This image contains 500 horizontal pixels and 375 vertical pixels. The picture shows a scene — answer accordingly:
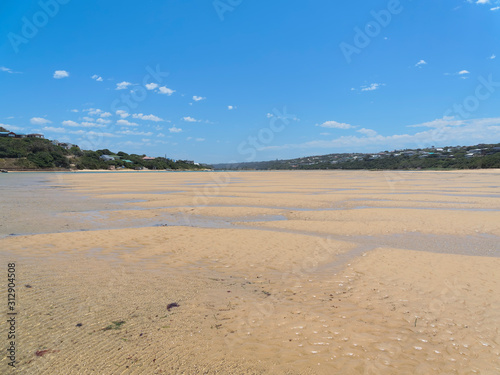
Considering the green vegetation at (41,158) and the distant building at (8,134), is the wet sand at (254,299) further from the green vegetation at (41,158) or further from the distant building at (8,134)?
the distant building at (8,134)

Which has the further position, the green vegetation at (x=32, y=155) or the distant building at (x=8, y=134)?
the distant building at (x=8, y=134)

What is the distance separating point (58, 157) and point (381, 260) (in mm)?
120076

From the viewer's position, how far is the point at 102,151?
5714 inches

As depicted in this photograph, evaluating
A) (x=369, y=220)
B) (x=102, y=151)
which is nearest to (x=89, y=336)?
(x=369, y=220)

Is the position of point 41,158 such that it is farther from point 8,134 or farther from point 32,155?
point 8,134

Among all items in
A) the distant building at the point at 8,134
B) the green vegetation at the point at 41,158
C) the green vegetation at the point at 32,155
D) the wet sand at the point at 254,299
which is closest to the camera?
the wet sand at the point at 254,299

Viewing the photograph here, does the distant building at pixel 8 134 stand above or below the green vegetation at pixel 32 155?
above

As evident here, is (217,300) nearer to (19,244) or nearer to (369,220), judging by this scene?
(19,244)

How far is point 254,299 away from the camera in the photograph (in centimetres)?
583

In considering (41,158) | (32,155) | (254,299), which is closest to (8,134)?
(32,155)

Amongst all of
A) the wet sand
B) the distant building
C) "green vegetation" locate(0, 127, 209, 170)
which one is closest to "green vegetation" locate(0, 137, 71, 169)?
"green vegetation" locate(0, 127, 209, 170)

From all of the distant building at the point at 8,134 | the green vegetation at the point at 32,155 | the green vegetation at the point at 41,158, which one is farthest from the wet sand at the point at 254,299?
the distant building at the point at 8,134

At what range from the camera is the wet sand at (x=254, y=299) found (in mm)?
3916

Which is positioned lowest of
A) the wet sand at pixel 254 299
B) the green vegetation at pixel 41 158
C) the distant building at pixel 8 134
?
the wet sand at pixel 254 299
